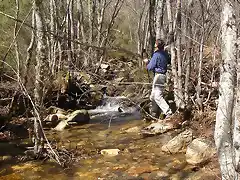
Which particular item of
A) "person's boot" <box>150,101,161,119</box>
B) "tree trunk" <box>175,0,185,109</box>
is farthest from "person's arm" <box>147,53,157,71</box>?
"person's boot" <box>150,101,161,119</box>

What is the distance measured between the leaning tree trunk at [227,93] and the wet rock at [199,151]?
3043mm

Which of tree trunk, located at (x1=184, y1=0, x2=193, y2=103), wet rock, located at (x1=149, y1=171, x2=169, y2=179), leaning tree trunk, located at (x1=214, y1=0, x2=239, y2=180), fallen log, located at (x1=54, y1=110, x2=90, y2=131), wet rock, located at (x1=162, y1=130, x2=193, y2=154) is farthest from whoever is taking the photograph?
fallen log, located at (x1=54, y1=110, x2=90, y2=131)

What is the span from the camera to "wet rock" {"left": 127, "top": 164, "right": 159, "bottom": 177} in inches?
260

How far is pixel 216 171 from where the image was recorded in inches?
229

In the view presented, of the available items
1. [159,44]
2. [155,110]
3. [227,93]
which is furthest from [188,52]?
[227,93]

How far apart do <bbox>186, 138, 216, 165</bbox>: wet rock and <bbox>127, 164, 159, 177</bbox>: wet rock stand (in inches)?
26.7

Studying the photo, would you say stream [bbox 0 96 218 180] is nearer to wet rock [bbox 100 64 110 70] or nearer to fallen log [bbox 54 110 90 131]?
fallen log [bbox 54 110 90 131]

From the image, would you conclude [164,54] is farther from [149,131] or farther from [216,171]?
[216,171]

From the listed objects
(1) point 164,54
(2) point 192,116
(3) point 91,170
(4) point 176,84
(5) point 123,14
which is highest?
(5) point 123,14

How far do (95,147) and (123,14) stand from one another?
25.1m

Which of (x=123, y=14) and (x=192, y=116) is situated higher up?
(x=123, y=14)

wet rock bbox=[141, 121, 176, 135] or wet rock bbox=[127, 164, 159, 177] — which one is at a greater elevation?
wet rock bbox=[141, 121, 176, 135]

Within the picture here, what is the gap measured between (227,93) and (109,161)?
434cm

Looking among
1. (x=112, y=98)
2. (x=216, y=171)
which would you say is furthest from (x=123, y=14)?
(x=216, y=171)
